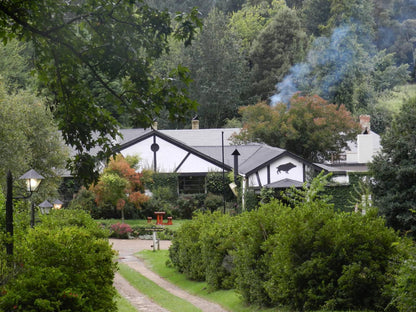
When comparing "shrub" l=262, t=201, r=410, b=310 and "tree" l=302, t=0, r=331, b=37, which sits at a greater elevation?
"tree" l=302, t=0, r=331, b=37

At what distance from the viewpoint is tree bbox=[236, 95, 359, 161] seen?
4475 cm

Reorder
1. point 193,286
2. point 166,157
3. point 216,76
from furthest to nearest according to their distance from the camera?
point 216,76, point 166,157, point 193,286

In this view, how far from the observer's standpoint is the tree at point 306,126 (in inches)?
1762

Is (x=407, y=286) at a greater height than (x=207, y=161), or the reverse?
(x=207, y=161)

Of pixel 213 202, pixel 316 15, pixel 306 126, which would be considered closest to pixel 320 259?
pixel 213 202

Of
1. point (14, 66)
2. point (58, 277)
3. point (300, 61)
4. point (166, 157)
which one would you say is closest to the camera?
point (58, 277)

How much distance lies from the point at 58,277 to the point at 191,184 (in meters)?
34.0

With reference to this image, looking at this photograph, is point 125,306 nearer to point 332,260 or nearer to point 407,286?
point 332,260

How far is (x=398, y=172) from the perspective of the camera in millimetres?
22812

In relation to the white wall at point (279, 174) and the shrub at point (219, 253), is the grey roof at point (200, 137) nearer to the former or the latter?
the white wall at point (279, 174)

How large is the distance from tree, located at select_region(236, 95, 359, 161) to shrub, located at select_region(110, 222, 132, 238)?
15059 mm

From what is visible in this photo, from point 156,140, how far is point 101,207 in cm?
562

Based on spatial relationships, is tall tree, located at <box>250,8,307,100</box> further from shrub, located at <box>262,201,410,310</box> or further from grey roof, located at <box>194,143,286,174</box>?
shrub, located at <box>262,201,410,310</box>

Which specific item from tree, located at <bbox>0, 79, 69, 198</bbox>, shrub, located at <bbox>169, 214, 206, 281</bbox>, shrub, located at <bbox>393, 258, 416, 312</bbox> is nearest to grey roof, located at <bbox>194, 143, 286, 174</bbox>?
tree, located at <bbox>0, 79, 69, 198</bbox>
